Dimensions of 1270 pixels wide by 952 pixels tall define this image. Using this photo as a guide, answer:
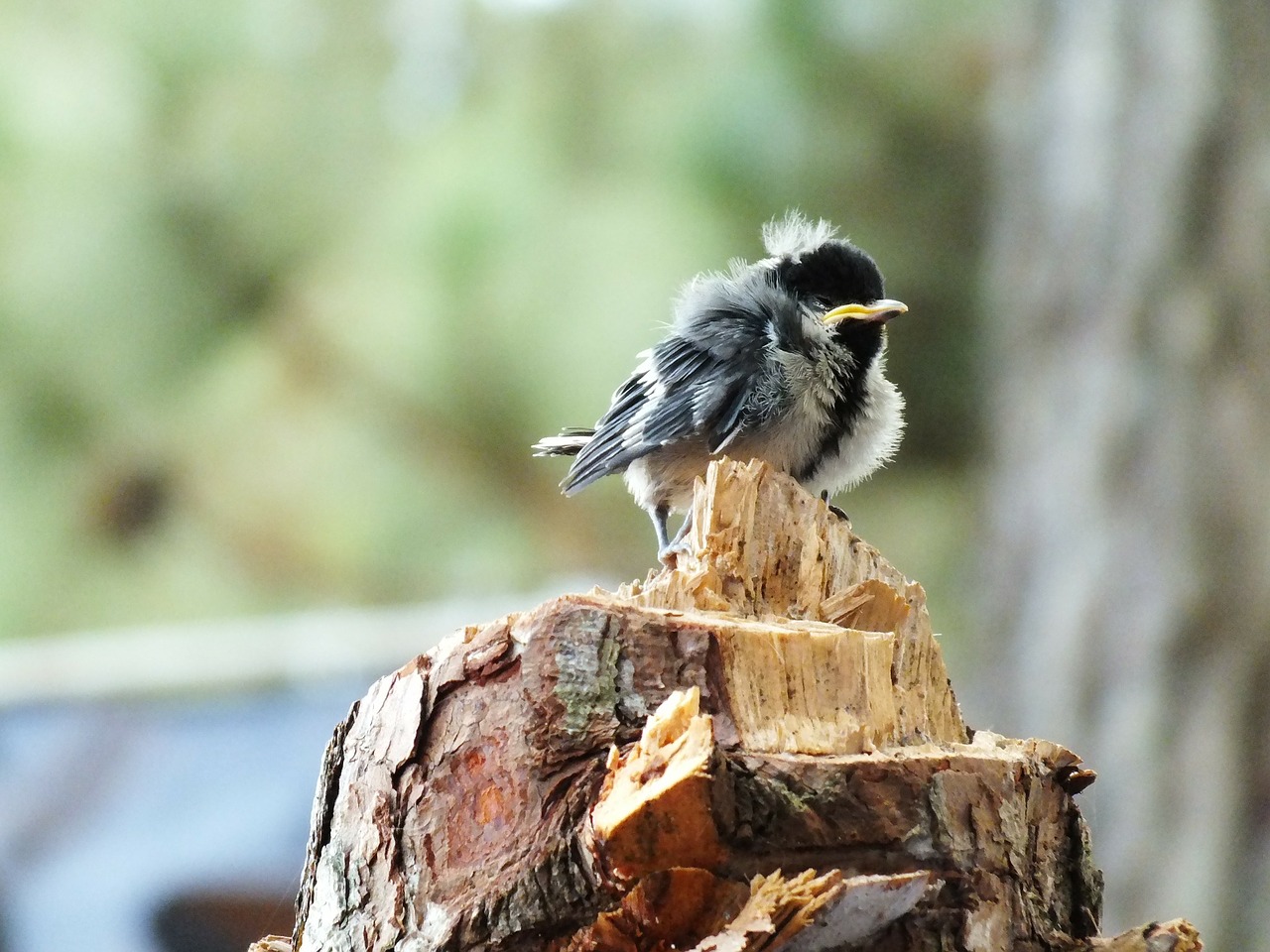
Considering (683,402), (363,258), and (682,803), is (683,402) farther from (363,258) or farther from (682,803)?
(363,258)

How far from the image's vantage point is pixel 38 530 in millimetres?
2611

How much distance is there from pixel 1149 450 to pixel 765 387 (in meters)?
1.57

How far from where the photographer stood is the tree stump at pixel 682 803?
0.78 m

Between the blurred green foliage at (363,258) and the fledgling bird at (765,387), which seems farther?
the blurred green foliage at (363,258)

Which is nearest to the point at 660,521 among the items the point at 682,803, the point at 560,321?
the point at 682,803

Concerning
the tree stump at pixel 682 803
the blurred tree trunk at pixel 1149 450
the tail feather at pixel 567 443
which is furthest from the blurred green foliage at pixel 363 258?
the tree stump at pixel 682 803

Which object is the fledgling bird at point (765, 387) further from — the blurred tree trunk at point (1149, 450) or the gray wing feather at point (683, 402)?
the blurred tree trunk at point (1149, 450)

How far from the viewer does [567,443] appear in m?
1.58

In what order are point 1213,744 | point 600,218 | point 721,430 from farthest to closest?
point 600,218
point 1213,744
point 721,430

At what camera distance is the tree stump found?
0.78 m

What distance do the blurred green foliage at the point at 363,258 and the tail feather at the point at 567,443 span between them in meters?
0.89

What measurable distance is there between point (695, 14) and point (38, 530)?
5.93 ft

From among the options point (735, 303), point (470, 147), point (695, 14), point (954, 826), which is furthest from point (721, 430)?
point (695, 14)

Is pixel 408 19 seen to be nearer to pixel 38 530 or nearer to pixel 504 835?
pixel 38 530
